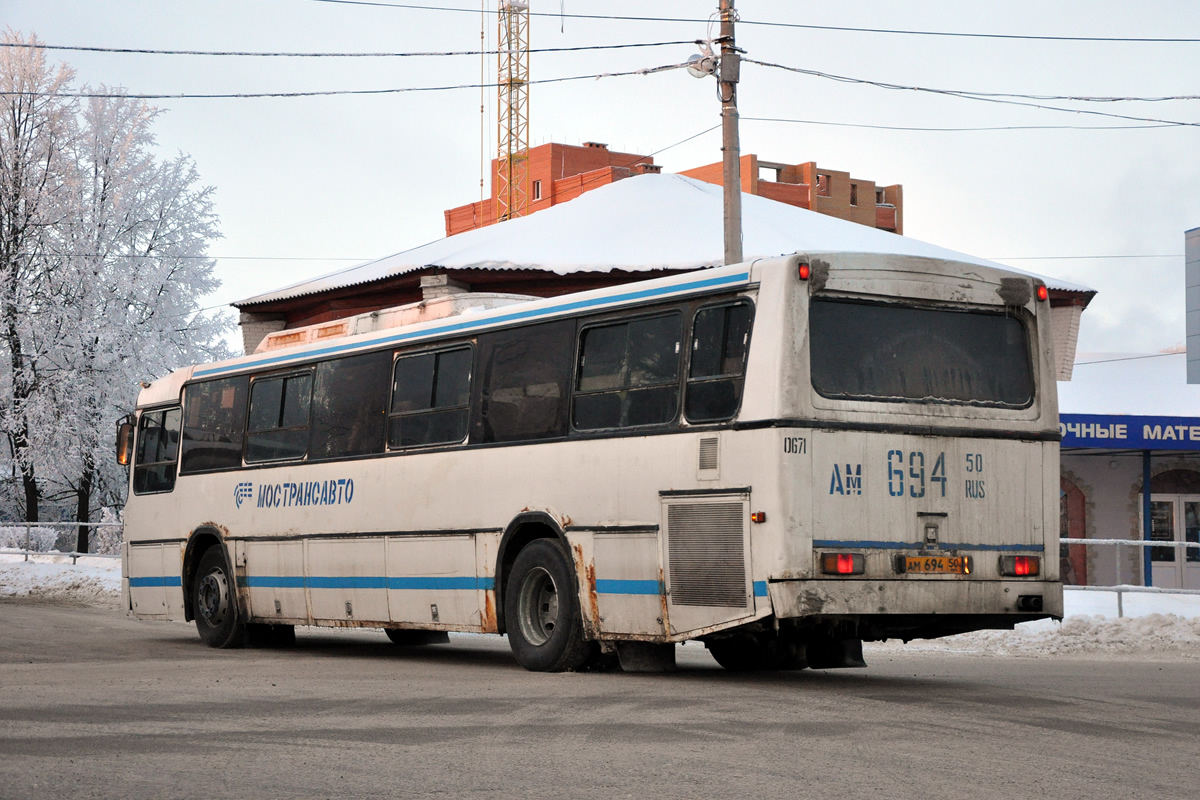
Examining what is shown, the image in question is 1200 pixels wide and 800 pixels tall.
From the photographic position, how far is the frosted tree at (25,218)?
1537 inches

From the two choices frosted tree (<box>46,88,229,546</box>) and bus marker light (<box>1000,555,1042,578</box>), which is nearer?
bus marker light (<box>1000,555,1042,578</box>)

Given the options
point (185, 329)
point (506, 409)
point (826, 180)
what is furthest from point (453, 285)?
point (826, 180)

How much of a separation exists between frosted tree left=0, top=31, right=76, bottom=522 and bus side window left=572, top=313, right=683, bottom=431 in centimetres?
2939

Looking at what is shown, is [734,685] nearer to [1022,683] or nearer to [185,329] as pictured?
[1022,683]

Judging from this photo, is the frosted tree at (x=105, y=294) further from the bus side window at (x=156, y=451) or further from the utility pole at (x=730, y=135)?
the utility pole at (x=730, y=135)

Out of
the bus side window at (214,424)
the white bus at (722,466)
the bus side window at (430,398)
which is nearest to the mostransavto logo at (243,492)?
the bus side window at (214,424)

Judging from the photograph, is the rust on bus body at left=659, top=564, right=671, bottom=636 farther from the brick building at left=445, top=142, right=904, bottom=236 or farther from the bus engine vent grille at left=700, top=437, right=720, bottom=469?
the brick building at left=445, top=142, right=904, bottom=236

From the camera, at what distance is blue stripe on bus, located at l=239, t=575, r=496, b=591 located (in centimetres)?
1373

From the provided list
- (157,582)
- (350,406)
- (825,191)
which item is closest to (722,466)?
(350,406)

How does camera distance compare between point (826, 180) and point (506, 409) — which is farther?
point (826, 180)

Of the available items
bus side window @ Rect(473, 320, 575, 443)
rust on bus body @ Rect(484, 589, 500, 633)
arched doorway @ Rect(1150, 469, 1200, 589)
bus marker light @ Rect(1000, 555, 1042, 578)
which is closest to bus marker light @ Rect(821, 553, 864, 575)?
bus marker light @ Rect(1000, 555, 1042, 578)

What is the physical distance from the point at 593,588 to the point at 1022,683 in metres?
3.55

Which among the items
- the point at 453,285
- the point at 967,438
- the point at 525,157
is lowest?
the point at 967,438

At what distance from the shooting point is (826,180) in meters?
121
